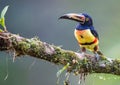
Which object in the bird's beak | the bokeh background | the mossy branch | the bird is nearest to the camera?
the mossy branch

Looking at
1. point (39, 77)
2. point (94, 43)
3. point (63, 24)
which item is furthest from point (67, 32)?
point (94, 43)

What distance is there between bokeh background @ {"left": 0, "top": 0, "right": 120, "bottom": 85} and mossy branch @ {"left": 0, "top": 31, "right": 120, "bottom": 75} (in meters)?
7.34

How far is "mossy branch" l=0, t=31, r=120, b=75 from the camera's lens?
Answer: 4.57 m

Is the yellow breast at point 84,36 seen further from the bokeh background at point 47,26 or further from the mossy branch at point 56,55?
→ the bokeh background at point 47,26

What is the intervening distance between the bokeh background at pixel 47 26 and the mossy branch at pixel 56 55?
7.34 metres

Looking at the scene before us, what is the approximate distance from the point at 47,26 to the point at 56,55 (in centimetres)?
1092

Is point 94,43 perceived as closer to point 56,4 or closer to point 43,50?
point 43,50

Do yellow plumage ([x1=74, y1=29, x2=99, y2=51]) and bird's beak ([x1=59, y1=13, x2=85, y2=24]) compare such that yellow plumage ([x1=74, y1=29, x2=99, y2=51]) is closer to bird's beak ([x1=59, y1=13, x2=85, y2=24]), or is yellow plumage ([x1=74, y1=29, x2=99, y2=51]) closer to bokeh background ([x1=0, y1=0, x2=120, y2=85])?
bird's beak ([x1=59, y1=13, x2=85, y2=24])

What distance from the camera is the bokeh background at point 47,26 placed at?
563 inches

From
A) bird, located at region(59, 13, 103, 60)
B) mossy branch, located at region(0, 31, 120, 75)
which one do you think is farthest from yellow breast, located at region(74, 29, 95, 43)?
mossy branch, located at region(0, 31, 120, 75)

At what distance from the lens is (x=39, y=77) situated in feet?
48.1

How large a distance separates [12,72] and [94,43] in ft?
32.2

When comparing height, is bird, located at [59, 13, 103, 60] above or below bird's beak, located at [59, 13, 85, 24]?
below

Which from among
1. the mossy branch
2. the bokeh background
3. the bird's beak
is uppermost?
the bird's beak
